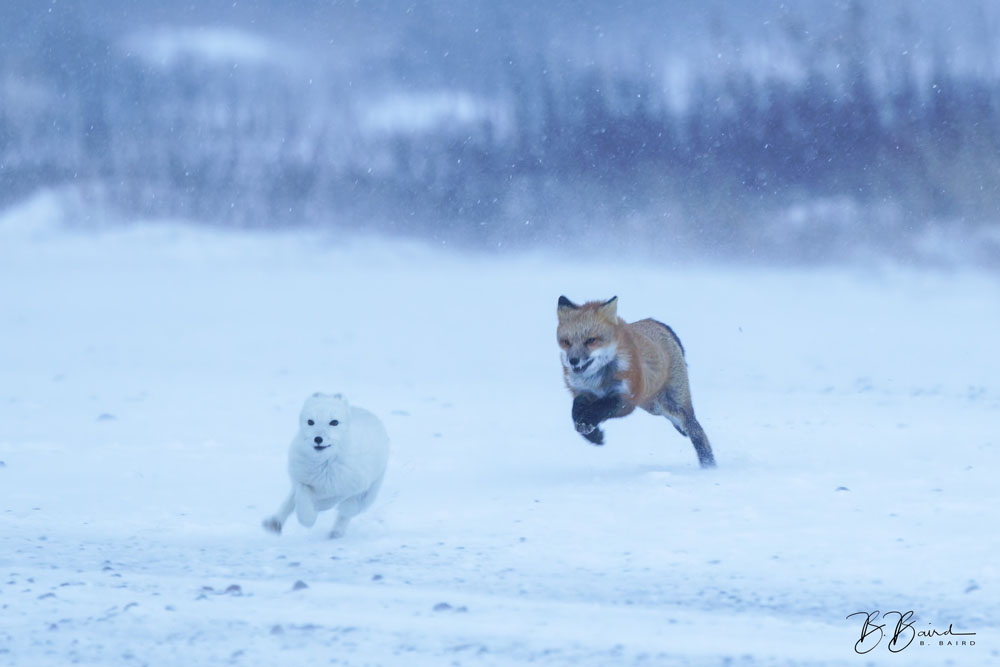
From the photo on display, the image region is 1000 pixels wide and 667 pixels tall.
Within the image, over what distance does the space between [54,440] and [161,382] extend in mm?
4010

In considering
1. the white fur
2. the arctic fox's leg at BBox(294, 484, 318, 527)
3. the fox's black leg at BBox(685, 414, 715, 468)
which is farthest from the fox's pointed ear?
the arctic fox's leg at BBox(294, 484, 318, 527)

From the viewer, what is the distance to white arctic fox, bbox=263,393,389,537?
5.31 metres

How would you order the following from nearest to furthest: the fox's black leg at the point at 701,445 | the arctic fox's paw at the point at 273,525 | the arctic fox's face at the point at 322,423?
the arctic fox's face at the point at 322,423, the arctic fox's paw at the point at 273,525, the fox's black leg at the point at 701,445

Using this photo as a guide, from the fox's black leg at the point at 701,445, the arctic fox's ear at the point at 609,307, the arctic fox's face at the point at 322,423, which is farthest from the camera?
the fox's black leg at the point at 701,445

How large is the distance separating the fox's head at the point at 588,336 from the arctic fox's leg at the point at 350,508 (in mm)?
1598

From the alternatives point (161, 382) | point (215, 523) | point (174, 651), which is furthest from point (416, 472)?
point (161, 382)

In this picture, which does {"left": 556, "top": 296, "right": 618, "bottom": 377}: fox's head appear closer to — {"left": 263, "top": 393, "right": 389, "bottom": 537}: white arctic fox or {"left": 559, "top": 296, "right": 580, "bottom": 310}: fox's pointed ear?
{"left": 559, "top": 296, "right": 580, "bottom": 310}: fox's pointed ear

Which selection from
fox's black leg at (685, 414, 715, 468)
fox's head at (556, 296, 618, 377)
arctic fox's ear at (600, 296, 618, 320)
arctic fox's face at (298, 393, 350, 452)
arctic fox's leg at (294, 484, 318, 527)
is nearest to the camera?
arctic fox's face at (298, 393, 350, 452)

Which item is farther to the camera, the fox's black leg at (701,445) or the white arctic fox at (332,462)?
the fox's black leg at (701,445)

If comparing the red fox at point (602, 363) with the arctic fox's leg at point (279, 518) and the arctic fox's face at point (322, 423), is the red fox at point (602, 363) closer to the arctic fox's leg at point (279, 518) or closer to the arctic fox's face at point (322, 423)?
the arctic fox's face at point (322, 423)

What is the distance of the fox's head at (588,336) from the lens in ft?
22.0
